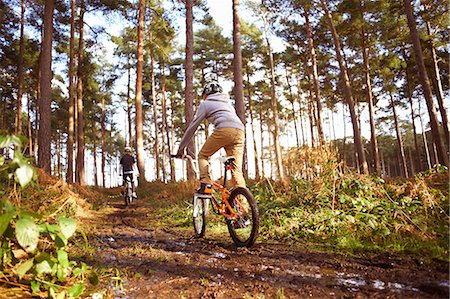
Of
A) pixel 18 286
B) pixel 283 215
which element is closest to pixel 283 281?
pixel 18 286

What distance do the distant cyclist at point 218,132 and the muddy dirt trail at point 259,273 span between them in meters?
1.12

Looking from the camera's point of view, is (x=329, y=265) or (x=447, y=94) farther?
(x=447, y=94)

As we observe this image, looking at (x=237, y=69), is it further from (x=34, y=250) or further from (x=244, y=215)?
(x=34, y=250)

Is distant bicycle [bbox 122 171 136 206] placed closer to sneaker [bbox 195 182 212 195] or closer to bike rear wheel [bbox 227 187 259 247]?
sneaker [bbox 195 182 212 195]

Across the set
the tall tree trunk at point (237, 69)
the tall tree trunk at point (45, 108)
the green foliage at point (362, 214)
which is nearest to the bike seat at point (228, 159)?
the green foliage at point (362, 214)

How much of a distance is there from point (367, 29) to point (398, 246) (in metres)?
19.8

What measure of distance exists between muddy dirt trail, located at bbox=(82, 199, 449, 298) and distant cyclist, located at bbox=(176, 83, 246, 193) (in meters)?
1.12

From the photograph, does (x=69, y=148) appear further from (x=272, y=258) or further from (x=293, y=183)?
(x=272, y=258)

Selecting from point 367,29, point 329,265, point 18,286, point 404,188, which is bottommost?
point 329,265

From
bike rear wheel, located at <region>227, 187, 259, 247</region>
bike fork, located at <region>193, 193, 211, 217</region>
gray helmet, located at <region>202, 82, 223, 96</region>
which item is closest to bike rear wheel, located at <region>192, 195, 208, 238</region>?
bike fork, located at <region>193, 193, 211, 217</region>

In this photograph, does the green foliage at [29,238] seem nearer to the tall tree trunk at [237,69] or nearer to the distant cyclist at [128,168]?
the distant cyclist at [128,168]

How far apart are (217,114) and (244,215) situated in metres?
1.61

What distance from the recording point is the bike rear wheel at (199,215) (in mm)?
4648

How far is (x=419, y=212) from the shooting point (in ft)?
12.8
